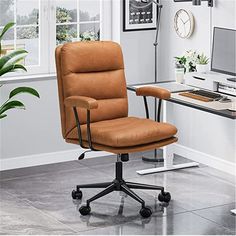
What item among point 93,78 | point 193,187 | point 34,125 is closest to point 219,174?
point 193,187

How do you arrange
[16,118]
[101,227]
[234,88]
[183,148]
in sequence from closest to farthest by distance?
[101,227] → [234,88] → [16,118] → [183,148]

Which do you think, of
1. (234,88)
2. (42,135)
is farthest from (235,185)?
(42,135)

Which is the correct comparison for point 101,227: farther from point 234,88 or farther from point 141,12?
point 141,12

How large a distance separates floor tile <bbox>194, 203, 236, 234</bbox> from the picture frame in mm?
2005

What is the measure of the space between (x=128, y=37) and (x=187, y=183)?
4.90 feet

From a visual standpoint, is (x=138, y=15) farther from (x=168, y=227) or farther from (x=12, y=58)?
(x=168, y=227)

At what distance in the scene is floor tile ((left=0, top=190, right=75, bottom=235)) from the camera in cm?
457

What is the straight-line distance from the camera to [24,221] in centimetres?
474

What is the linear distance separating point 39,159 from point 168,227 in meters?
1.75

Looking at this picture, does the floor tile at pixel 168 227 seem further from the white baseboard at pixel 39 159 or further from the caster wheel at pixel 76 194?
the white baseboard at pixel 39 159

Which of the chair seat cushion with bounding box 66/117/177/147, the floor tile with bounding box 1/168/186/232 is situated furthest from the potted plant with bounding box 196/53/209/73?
the floor tile with bounding box 1/168/186/232

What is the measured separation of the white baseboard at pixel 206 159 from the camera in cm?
581

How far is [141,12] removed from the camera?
21.0 feet

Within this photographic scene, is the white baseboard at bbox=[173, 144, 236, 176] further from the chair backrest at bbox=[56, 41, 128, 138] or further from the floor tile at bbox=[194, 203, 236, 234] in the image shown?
the chair backrest at bbox=[56, 41, 128, 138]
